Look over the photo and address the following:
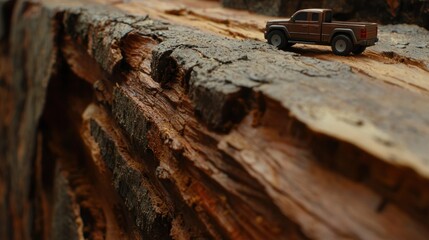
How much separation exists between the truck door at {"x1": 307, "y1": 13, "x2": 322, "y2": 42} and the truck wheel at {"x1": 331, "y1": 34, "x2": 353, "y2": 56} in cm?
13

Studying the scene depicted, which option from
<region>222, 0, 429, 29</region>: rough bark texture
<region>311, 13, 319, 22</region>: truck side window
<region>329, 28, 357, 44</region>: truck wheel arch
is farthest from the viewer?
<region>222, 0, 429, 29</region>: rough bark texture

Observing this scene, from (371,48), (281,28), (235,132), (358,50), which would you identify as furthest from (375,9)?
(235,132)

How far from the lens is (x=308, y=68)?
2.64m

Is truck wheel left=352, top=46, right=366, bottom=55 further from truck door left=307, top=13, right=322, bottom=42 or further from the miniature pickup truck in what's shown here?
truck door left=307, top=13, right=322, bottom=42

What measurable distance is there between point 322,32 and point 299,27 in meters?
0.20

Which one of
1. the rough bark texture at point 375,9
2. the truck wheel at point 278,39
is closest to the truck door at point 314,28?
the truck wheel at point 278,39

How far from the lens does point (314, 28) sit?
11.0ft

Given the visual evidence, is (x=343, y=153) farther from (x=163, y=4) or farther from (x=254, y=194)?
(x=163, y=4)

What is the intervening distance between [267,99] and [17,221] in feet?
24.8

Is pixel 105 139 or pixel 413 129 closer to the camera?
pixel 413 129

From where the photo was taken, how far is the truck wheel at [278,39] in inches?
136

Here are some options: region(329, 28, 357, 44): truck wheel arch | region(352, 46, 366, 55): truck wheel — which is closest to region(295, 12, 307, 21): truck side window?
region(329, 28, 357, 44): truck wheel arch

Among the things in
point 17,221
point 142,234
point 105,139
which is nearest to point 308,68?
point 142,234

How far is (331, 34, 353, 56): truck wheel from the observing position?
3.26 m
